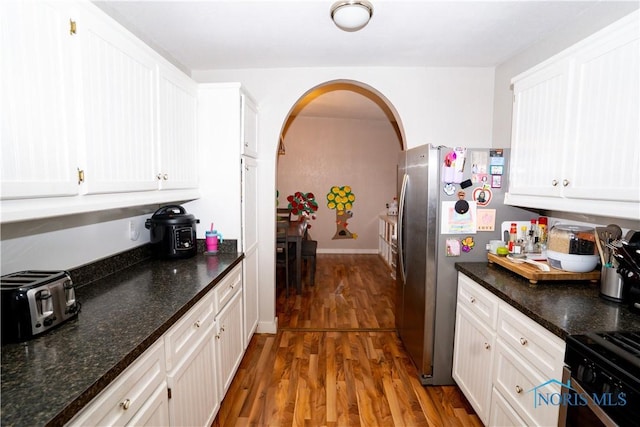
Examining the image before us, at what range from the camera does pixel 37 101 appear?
3.52 feet

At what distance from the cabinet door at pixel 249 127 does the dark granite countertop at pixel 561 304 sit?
187cm

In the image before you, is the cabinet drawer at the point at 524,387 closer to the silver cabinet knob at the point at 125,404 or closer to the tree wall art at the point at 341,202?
the silver cabinet knob at the point at 125,404

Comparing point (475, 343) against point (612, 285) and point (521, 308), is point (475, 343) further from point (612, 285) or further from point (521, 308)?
point (612, 285)

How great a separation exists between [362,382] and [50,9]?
265 cm

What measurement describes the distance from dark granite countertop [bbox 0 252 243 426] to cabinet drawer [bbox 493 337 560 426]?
5.21 feet

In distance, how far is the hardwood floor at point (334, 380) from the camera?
202 centimetres

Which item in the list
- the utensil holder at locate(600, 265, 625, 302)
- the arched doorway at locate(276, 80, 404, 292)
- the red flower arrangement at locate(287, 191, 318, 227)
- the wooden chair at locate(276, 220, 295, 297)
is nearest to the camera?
the utensil holder at locate(600, 265, 625, 302)

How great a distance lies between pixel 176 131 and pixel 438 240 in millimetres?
1908

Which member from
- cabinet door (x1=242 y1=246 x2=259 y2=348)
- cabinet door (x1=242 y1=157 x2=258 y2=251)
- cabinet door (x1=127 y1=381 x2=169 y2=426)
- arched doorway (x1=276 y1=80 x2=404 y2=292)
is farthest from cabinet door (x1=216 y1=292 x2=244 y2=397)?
arched doorway (x1=276 y1=80 x2=404 y2=292)

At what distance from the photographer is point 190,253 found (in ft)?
7.51

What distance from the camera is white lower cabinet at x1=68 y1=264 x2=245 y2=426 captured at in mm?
1026

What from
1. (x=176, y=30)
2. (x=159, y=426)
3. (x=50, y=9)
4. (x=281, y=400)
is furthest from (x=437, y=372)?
(x=176, y=30)

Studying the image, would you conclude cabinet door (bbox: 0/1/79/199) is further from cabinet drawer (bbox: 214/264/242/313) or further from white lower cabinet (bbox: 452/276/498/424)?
white lower cabinet (bbox: 452/276/498/424)

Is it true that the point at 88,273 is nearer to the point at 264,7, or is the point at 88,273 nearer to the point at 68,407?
the point at 68,407
